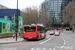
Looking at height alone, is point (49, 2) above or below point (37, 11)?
above

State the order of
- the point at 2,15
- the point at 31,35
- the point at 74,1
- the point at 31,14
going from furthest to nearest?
the point at 74,1 < the point at 31,14 < the point at 2,15 < the point at 31,35

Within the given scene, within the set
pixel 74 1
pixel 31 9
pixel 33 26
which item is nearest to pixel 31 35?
pixel 33 26

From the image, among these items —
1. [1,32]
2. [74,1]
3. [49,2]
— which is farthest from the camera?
[49,2]

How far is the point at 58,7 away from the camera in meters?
126

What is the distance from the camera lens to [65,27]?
129 m

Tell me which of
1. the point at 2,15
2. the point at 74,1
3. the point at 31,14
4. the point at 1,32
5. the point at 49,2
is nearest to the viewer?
the point at 1,32

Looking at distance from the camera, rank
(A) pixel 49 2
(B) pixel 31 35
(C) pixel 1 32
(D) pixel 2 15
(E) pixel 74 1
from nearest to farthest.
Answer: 1. (B) pixel 31 35
2. (C) pixel 1 32
3. (D) pixel 2 15
4. (E) pixel 74 1
5. (A) pixel 49 2

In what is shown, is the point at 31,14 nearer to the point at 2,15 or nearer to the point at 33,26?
the point at 2,15

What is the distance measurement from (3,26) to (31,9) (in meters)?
33.8

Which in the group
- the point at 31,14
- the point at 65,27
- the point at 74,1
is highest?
the point at 74,1

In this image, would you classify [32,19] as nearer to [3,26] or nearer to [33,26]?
[3,26]

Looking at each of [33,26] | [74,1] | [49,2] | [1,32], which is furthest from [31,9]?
[49,2]

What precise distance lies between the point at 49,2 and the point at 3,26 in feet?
324

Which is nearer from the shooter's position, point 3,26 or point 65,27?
point 3,26
